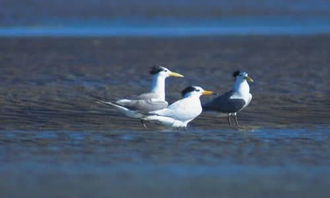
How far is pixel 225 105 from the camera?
13.7m

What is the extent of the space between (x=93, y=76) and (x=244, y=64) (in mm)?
3693

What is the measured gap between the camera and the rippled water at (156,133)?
9805mm

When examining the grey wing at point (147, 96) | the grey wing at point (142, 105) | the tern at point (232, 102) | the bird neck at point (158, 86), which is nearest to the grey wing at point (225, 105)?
the tern at point (232, 102)

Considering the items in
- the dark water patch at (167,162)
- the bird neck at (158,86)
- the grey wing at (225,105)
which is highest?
the bird neck at (158,86)

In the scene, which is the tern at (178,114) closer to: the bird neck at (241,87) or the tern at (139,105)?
the tern at (139,105)

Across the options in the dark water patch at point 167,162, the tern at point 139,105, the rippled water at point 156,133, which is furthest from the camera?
the tern at point 139,105

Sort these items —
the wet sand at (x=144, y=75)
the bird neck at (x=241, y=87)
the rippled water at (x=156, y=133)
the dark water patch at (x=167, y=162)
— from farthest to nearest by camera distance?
the wet sand at (x=144, y=75)
the bird neck at (x=241, y=87)
the rippled water at (x=156, y=133)
the dark water patch at (x=167, y=162)

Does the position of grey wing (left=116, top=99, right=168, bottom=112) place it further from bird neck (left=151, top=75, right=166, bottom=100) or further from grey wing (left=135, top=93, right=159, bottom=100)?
bird neck (left=151, top=75, right=166, bottom=100)

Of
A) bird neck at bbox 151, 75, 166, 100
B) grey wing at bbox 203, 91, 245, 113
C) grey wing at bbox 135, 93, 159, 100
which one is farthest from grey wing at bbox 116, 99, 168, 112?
grey wing at bbox 203, 91, 245, 113

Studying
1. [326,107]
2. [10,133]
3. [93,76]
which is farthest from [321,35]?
[10,133]

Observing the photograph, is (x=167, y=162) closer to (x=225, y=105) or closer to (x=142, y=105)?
(x=142, y=105)

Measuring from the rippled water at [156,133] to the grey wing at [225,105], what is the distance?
8.2 inches

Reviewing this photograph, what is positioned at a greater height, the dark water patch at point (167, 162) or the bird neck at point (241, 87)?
the bird neck at point (241, 87)

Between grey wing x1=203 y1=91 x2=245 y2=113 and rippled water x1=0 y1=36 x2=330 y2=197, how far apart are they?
0.21m
